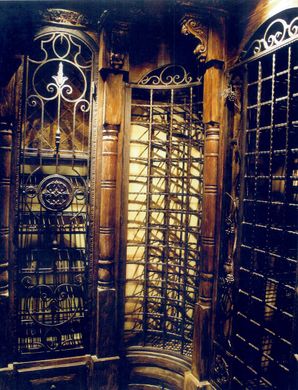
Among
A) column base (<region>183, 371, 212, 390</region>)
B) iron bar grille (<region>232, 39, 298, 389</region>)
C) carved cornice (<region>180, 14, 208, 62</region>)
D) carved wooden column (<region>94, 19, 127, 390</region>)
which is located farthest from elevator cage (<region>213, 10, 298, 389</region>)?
carved wooden column (<region>94, 19, 127, 390</region>)

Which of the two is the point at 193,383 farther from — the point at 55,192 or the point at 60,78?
the point at 60,78

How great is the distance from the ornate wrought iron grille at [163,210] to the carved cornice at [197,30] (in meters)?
0.41

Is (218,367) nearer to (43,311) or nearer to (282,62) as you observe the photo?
(43,311)

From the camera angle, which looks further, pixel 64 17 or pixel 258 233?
pixel 64 17

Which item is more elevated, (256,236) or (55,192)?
(55,192)

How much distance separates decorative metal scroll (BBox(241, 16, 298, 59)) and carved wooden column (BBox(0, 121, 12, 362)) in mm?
2461

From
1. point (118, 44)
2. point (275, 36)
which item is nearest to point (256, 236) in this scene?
point (275, 36)

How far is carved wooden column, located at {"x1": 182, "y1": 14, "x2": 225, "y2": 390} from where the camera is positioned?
11.7 ft

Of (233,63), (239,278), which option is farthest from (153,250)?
(233,63)

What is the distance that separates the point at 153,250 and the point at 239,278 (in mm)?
1218

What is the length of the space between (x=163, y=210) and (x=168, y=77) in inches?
60.7

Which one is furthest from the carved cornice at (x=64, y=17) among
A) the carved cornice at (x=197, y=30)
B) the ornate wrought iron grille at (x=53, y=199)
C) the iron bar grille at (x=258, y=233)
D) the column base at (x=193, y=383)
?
the column base at (x=193, y=383)

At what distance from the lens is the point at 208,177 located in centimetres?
361

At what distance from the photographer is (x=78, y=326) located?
4012 millimetres
